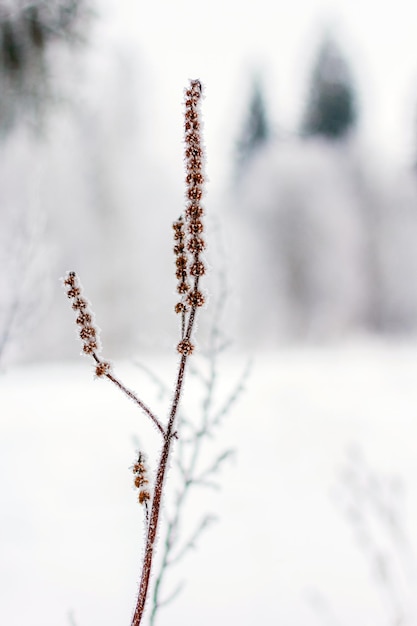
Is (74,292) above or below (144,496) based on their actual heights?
above

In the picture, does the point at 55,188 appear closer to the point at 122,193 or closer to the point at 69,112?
the point at 122,193

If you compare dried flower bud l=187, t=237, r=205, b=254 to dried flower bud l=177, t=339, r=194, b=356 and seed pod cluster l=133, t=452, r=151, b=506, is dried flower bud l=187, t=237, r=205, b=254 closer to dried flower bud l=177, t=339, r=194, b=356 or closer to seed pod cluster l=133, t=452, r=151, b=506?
dried flower bud l=177, t=339, r=194, b=356

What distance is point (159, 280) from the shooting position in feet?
36.4

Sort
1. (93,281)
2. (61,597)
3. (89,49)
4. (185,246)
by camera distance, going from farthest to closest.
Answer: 1. (93,281)
2. (89,49)
3. (61,597)
4. (185,246)

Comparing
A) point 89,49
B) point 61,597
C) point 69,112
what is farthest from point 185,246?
point 69,112

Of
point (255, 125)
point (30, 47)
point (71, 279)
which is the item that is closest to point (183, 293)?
point (71, 279)

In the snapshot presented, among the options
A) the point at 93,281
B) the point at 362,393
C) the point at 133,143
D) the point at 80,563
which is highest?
the point at 133,143

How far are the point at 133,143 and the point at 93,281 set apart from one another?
2772 millimetres

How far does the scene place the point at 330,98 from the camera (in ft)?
52.2

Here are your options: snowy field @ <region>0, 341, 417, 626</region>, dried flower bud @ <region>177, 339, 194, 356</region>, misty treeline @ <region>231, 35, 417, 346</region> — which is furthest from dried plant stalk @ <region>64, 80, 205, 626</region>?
misty treeline @ <region>231, 35, 417, 346</region>

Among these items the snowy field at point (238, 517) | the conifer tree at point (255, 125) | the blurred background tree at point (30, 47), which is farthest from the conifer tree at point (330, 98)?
the snowy field at point (238, 517)

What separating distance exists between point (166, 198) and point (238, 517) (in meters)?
9.08

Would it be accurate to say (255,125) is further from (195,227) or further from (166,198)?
(195,227)

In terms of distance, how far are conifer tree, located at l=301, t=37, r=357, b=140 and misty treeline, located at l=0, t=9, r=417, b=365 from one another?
3 cm
